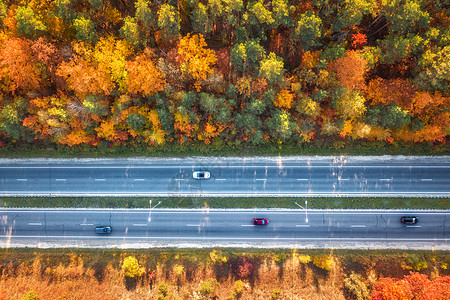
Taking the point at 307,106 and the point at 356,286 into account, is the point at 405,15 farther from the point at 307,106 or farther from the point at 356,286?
the point at 356,286

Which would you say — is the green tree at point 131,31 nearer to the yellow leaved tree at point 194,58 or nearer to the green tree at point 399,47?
the yellow leaved tree at point 194,58

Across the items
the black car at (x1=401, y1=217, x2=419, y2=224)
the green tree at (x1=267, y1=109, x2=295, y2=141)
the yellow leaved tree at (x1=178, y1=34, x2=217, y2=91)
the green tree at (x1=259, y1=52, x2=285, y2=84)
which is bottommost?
the black car at (x1=401, y1=217, x2=419, y2=224)

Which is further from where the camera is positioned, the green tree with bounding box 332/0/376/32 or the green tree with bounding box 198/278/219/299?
the green tree with bounding box 198/278/219/299

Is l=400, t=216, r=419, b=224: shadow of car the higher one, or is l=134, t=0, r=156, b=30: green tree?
l=134, t=0, r=156, b=30: green tree

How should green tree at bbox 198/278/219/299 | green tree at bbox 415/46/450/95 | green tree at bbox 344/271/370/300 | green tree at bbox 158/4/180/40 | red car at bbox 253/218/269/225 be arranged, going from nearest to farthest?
green tree at bbox 158/4/180/40 < green tree at bbox 415/46/450/95 < green tree at bbox 344/271/370/300 < green tree at bbox 198/278/219/299 < red car at bbox 253/218/269/225

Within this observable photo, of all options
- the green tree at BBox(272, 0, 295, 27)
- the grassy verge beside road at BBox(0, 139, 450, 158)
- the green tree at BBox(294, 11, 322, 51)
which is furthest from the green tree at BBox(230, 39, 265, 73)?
the grassy verge beside road at BBox(0, 139, 450, 158)

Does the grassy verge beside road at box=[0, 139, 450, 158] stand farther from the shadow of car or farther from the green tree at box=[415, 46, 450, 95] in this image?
the green tree at box=[415, 46, 450, 95]
